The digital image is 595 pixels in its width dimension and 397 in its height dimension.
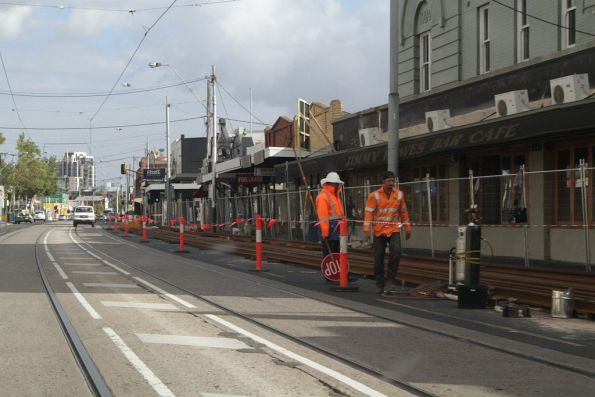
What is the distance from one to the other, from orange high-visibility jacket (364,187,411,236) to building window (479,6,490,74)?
30.9 ft

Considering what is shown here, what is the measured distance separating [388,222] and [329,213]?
1.41 meters

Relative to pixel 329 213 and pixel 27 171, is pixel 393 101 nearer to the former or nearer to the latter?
pixel 329 213

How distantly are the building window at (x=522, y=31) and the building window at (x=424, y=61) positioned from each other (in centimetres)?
457

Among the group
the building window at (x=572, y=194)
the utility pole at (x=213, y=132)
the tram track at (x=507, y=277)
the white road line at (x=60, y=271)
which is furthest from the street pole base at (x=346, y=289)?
the utility pole at (x=213, y=132)

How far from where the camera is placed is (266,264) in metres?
18.1

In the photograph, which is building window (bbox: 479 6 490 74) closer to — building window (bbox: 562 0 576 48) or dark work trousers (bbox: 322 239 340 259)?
building window (bbox: 562 0 576 48)

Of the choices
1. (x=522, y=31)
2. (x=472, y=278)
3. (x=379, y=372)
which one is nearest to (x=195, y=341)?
(x=379, y=372)

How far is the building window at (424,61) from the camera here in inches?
869

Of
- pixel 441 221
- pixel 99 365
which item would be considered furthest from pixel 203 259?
pixel 99 365

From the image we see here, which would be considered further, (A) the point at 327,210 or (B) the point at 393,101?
(B) the point at 393,101

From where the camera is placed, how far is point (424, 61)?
22.4 m

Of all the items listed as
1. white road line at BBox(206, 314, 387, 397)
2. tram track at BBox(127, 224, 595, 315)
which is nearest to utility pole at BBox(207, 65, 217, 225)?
tram track at BBox(127, 224, 595, 315)

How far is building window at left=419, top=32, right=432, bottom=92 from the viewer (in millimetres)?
22083

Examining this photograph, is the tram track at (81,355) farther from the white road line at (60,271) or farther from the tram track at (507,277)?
the tram track at (507,277)
